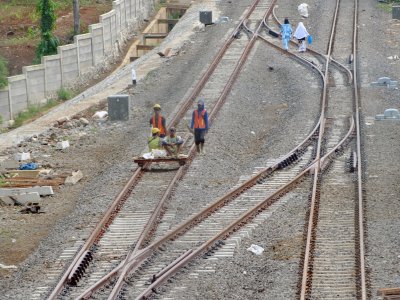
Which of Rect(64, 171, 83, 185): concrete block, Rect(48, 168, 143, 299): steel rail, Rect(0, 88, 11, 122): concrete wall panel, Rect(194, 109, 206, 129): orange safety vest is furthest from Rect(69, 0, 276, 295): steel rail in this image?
Rect(0, 88, 11, 122): concrete wall panel

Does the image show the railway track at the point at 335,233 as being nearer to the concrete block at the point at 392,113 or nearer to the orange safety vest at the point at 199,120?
the concrete block at the point at 392,113

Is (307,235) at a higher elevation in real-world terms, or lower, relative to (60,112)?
higher

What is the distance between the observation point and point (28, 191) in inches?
794

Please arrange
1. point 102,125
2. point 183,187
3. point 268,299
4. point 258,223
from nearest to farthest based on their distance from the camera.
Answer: point 268,299 < point 258,223 < point 183,187 < point 102,125

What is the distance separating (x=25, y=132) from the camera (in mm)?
26859

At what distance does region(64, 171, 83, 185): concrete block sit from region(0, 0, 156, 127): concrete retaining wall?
40.8 ft

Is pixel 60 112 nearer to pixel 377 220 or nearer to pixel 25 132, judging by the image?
pixel 25 132

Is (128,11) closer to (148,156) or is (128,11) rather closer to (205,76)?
(205,76)

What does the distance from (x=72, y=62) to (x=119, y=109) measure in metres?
12.8

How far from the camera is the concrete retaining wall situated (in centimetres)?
3528

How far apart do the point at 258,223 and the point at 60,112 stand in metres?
12.9

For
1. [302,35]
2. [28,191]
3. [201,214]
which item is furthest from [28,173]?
[302,35]

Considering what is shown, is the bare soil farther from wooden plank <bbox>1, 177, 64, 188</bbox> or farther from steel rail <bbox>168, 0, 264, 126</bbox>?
wooden plank <bbox>1, 177, 64, 188</bbox>

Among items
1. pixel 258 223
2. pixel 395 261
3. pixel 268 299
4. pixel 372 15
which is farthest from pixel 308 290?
pixel 372 15
